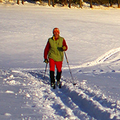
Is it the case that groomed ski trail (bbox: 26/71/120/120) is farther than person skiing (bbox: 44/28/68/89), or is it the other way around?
person skiing (bbox: 44/28/68/89)

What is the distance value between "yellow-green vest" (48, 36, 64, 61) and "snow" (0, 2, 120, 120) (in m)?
0.78

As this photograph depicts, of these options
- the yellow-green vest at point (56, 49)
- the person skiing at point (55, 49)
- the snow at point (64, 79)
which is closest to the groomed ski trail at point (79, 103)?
the snow at point (64, 79)

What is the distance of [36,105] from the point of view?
20.4 ft

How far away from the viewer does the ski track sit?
5.50 meters

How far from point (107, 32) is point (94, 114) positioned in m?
17.8

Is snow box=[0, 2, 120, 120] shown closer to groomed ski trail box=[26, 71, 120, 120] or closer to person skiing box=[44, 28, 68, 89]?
groomed ski trail box=[26, 71, 120, 120]

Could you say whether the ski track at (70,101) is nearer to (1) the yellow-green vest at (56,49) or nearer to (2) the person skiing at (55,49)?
(2) the person skiing at (55,49)

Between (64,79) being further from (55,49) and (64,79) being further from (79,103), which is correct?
(79,103)

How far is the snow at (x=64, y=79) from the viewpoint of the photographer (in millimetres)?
5728

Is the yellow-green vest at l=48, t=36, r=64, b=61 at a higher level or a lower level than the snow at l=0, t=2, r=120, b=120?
higher

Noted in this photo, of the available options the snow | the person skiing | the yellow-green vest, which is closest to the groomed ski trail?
the snow

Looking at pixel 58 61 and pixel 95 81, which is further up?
pixel 58 61

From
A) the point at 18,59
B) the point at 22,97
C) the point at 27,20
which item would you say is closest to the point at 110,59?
the point at 18,59

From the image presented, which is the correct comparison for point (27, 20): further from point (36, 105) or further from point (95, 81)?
point (36, 105)
